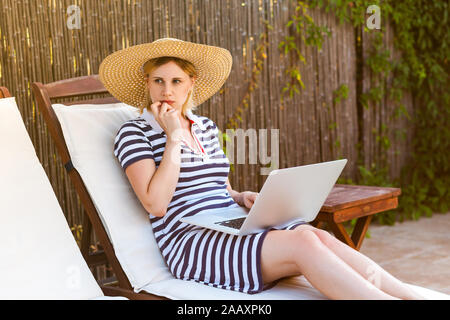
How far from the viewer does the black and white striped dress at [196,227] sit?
1739 millimetres

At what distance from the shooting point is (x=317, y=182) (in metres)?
1.87

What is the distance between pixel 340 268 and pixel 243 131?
2389mm

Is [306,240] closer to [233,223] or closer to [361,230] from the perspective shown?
[233,223]

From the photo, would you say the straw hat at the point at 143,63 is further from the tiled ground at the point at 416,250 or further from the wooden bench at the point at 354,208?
the tiled ground at the point at 416,250

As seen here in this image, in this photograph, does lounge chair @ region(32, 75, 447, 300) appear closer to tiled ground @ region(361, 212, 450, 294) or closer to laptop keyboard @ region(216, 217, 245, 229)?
laptop keyboard @ region(216, 217, 245, 229)

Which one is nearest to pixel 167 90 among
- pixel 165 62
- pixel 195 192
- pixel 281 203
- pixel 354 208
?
pixel 165 62

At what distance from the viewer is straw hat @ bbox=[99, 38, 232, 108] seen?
2119mm

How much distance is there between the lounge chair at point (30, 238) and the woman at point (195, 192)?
0.98 feet

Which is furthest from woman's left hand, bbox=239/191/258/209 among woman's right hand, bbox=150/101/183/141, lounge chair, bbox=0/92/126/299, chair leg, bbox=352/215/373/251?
chair leg, bbox=352/215/373/251

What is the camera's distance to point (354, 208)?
8.50 ft

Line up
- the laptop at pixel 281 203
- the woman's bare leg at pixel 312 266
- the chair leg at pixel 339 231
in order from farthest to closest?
the chair leg at pixel 339 231 → the laptop at pixel 281 203 → the woman's bare leg at pixel 312 266

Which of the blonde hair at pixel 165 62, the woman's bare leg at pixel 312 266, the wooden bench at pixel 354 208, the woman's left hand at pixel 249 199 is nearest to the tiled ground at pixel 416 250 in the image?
the wooden bench at pixel 354 208

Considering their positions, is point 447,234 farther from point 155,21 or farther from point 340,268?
point 340,268
